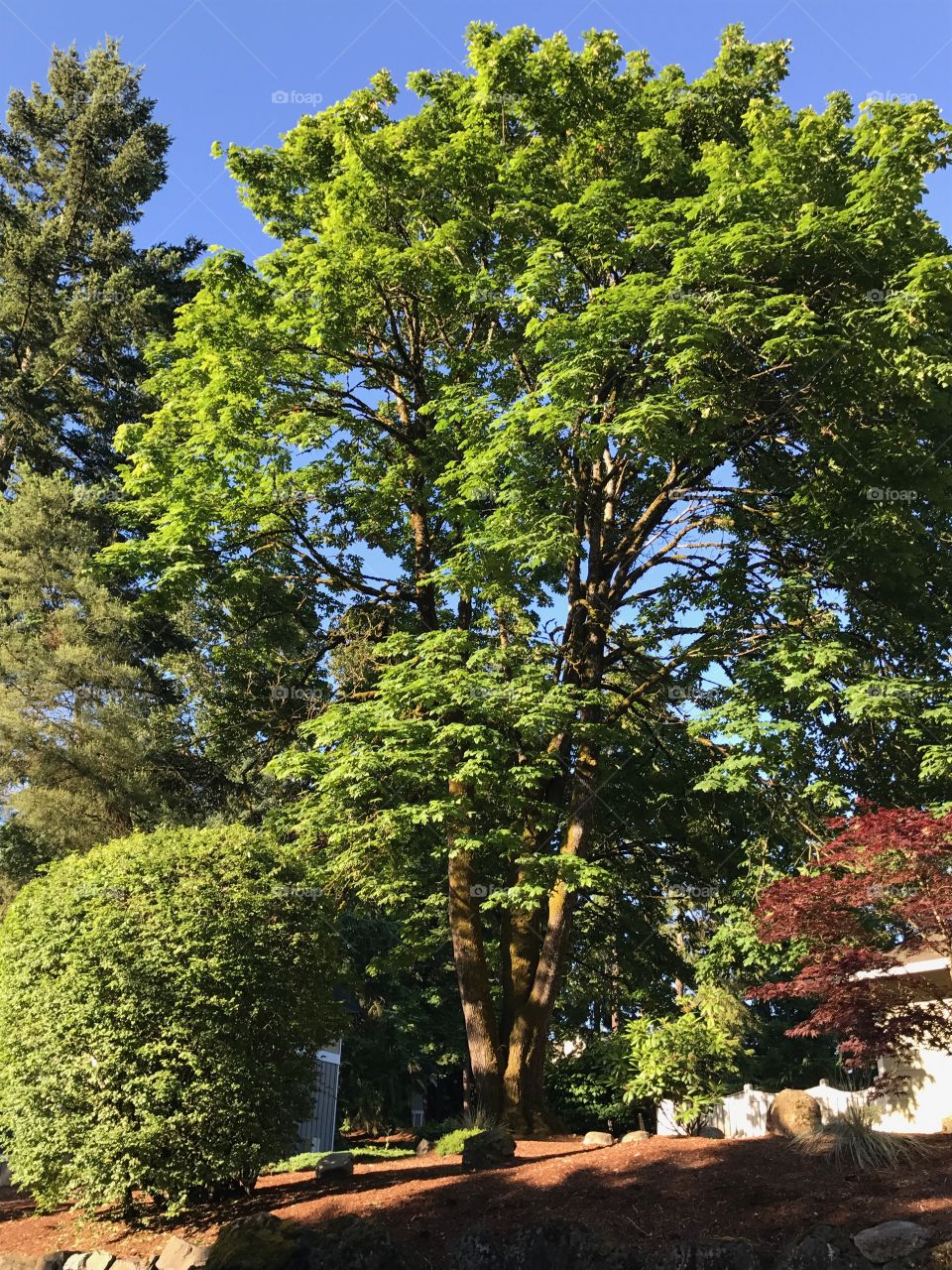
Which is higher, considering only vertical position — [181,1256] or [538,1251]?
[538,1251]

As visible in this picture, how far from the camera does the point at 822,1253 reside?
19.6 ft

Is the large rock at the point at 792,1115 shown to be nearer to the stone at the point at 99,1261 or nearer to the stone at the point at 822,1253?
the stone at the point at 822,1253

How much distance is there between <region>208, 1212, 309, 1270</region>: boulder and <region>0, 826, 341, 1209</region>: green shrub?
2.80ft

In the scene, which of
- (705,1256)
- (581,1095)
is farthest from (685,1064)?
(581,1095)

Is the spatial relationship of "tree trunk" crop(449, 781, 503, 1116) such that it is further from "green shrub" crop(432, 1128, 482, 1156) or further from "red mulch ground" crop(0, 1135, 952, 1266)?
"red mulch ground" crop(0, 1135, 952, 1266)

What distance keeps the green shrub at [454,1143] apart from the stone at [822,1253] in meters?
4.82

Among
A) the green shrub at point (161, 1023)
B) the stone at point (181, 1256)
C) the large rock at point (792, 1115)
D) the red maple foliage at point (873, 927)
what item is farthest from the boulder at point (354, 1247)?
the large rock at point (792, 1115)

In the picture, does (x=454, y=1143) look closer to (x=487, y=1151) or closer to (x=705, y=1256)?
(x=487, y=1151)

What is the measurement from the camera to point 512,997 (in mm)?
12250

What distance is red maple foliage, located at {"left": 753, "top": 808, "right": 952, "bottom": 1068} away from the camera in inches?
323

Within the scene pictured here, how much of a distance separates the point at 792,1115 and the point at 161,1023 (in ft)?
22.7

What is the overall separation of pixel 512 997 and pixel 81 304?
20.6 meters

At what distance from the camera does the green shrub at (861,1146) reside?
8016 millimetres

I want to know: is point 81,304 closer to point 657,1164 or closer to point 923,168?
point 923,168
